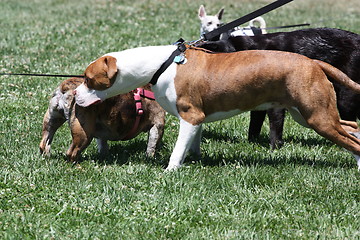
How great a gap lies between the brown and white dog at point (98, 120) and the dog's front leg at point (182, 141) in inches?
27.9

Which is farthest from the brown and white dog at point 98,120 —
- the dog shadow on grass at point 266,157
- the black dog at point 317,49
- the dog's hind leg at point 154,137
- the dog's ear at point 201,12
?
the dog's ear at point 201,12

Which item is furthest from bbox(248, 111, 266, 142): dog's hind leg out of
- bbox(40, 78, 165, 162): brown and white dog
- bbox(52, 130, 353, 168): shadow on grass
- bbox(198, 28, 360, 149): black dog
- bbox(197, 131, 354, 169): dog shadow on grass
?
bbox(40, 78, 165, 162): brown and white dog

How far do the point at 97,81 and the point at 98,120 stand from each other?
0.61 metres

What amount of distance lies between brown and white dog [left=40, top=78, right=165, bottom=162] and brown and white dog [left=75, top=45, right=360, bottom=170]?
283 mm

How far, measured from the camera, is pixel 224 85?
5.34 m

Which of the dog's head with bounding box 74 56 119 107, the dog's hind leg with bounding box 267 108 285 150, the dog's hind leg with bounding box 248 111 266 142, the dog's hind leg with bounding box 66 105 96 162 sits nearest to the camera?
the dog's head with bounding box 74 56 119 107

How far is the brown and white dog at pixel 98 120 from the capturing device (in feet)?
18.6

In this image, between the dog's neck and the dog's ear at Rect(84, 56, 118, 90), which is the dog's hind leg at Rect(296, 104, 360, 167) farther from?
the dog's ear at Rect(84, 56, 118, 90)

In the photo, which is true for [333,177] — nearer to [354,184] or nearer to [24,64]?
[354,184]

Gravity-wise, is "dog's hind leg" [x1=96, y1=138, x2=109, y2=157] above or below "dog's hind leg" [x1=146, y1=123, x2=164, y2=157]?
below

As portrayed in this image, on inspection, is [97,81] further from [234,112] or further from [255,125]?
[255,125]

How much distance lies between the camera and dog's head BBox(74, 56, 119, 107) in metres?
5.30

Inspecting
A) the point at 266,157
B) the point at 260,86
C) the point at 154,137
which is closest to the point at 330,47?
the point at 266,157

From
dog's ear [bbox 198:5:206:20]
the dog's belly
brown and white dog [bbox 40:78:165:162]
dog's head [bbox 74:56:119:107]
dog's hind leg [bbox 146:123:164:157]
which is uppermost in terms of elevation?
dog's head [bbox 74:56:119:107]
